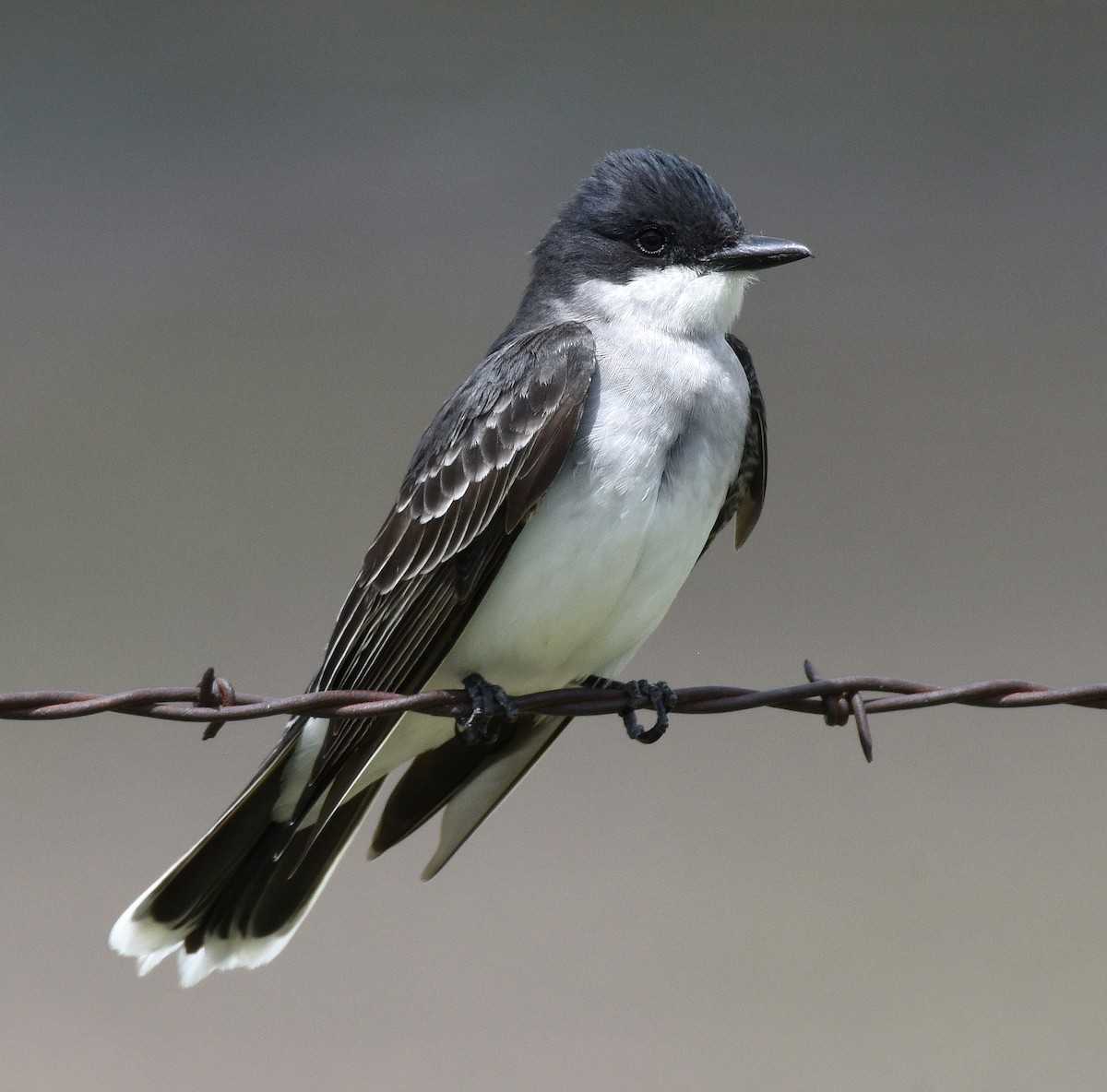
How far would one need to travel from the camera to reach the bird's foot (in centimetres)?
321

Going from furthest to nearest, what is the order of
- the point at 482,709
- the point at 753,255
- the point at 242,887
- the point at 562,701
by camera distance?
the point at 753,255, the point at 242,887, the point at 482,709, the point at 562,701

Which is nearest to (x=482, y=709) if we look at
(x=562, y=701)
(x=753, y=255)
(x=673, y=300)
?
(x=562, y=701)

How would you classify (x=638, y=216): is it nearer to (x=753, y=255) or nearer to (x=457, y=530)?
(x=753, y=255)

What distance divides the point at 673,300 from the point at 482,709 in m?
1.00

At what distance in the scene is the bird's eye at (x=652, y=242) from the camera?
3795mm

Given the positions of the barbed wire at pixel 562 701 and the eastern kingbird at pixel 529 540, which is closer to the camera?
the barbed wire at pixel 562 701

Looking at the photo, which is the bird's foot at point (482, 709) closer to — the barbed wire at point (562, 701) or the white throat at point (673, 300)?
the barbed wire at point (562, 701)

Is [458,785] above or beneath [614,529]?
beneath

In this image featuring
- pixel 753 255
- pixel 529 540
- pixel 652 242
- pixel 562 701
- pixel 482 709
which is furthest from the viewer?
pixel 652 242

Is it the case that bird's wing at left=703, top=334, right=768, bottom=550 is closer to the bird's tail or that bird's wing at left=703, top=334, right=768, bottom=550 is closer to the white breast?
the white breast

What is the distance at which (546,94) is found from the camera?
22.0 ft

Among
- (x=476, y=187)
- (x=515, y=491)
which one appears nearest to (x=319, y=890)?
(x=515, y=491)

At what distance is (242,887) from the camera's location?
3586mm

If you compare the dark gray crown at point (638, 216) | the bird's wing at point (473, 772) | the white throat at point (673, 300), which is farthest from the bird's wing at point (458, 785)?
the dark gray crown at point (638, 216)
